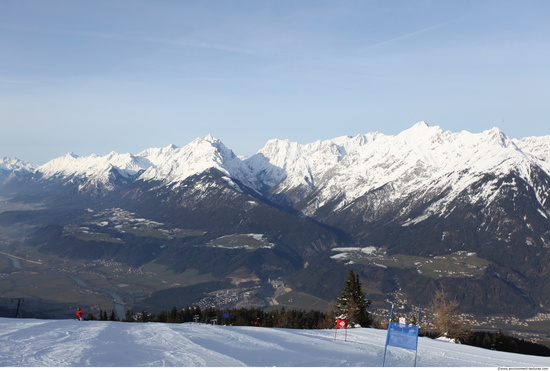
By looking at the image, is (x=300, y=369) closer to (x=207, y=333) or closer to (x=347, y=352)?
(x=347, y=352)

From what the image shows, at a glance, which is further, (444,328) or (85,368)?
(444,328)

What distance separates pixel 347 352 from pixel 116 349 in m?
16.2

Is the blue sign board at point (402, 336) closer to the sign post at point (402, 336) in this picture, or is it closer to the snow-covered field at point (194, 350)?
the sign post at point (402, 336)

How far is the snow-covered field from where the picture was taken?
2888 centimetres

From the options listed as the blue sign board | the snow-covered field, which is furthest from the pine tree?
the blue sign board

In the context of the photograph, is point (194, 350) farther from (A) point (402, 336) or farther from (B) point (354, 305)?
(B) point (354, 305)

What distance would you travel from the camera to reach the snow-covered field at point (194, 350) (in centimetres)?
2888

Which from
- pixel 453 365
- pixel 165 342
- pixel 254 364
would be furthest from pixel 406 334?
pixel 165 342

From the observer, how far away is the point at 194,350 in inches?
1292

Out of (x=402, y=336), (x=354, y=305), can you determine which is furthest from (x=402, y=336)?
(x=354, y=305)

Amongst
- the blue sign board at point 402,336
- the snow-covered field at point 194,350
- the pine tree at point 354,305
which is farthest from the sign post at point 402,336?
the pine tree at point 354,305

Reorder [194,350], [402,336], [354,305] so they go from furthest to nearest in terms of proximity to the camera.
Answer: [354,305] < [194,350] < [402,336]

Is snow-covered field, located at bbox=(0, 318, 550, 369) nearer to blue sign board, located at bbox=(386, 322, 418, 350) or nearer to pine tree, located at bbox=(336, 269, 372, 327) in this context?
blue sign board, located at bbox=(386, 322, 418, 350)

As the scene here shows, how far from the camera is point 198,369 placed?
90.2 ft
